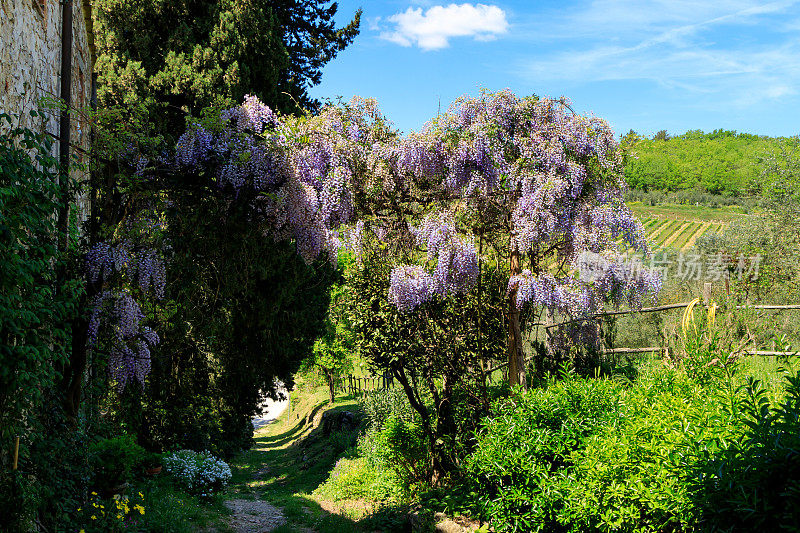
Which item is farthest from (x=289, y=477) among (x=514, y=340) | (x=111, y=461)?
(x=514, y=340)

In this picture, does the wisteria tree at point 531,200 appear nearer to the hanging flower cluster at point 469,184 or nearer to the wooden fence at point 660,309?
the hanging flower cluster at point 469,184

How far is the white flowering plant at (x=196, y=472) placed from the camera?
830 centimetres

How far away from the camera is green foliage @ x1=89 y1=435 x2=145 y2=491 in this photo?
4984mm

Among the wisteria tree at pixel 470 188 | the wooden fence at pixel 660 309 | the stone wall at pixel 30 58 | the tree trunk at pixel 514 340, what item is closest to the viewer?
the stone wall at pixel 30 58

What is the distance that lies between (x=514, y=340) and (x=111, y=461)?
160 inches

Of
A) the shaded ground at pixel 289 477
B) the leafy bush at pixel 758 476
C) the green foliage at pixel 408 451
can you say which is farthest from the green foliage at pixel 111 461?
the leafy bush at pixel 758 476

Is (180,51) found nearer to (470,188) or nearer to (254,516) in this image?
(470,188)

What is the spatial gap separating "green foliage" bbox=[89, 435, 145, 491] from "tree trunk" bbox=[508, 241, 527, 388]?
12.7ft

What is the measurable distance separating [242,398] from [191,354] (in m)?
1.40

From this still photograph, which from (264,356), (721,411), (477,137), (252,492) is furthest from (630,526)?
(252,492)

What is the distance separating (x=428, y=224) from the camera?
18.3 ft

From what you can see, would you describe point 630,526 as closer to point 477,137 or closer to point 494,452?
point 494,452

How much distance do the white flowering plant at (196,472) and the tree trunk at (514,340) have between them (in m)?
5.31

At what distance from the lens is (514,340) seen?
5844 mm
